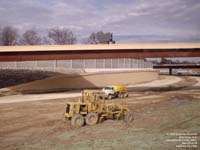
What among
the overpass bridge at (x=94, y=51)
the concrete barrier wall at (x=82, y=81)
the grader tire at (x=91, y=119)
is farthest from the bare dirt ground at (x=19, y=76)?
the grader tire at (x=91, y=119)

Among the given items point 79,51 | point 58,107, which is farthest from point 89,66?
point 58,107

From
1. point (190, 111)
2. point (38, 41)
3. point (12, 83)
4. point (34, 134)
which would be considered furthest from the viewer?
point (38, 41)

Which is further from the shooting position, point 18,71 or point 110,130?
point 18,71

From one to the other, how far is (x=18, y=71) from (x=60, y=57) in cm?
2552

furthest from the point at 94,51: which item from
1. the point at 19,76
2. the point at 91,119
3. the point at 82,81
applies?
the point at 19,76

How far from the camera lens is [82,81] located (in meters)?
60.8

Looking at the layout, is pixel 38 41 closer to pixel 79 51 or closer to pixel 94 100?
pixel 79 51

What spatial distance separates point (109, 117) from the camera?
955 inches

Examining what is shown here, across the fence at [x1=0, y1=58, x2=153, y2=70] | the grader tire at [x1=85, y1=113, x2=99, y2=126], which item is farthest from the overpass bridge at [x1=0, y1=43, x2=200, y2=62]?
the fence at [x1=0, y1=58, x2=153, y2=70]

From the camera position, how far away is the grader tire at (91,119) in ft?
72.4

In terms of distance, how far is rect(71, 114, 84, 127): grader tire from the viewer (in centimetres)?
2180

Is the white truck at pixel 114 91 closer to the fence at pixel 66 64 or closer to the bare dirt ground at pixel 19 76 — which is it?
the bare dirt ground at pixel 19 76

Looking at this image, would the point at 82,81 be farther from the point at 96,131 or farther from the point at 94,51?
the point at 96,131

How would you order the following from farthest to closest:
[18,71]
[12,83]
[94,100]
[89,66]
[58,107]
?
[89,66] < [18,71] < [12,83] < [58,107] < [94,100]
